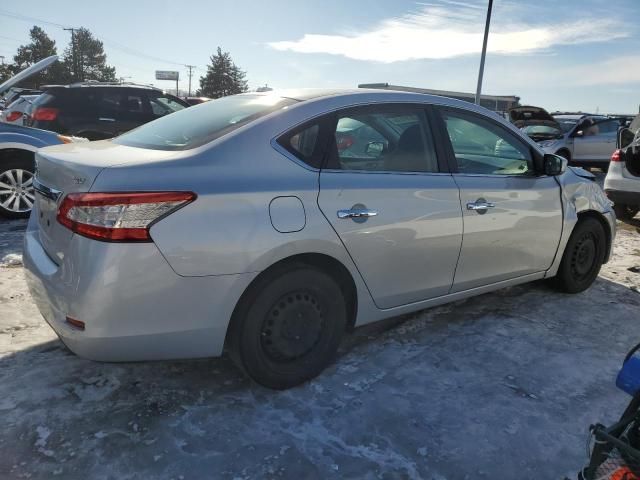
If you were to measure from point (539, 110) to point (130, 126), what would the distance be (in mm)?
10550

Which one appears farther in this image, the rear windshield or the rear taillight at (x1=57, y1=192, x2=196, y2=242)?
the rear windshield

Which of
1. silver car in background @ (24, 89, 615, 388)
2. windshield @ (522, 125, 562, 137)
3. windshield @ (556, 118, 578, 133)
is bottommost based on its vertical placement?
silver car in background @ (24, 89, 615, 388)

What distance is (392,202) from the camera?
2908 mm

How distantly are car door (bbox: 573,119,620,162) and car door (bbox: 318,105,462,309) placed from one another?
12.1 m

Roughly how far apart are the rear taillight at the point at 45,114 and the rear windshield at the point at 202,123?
652 centimetres

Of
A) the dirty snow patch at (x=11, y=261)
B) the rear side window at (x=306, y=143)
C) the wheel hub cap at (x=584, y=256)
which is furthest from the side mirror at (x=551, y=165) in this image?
the dirty snow patch at (x=11, y=261)

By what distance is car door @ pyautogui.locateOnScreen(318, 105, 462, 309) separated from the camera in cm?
277

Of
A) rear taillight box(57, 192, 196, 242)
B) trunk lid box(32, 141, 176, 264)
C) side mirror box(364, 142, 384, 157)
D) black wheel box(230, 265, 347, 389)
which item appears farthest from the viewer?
side mirror box(364, 142, 384, 157)

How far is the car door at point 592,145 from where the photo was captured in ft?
44.4

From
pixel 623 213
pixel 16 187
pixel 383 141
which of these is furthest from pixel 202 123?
pixel 623 213

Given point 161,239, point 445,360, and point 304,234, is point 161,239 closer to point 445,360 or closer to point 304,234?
point 304,234

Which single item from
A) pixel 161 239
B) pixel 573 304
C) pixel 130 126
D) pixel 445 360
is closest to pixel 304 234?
Result: pixel 161 239

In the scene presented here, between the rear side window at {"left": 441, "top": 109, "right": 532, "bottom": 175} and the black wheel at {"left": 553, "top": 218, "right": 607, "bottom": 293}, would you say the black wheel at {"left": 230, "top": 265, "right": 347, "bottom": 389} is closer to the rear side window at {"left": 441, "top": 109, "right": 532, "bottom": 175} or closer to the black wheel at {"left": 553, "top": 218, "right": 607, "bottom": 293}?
the rear side window at {"left": 441, "top": 109, "right": 532, "bottom": 175}

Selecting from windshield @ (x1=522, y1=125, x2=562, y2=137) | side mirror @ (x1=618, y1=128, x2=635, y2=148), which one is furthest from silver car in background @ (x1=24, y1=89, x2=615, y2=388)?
windshield @ (x1=522, y1=125, x2=562, y2=137)
